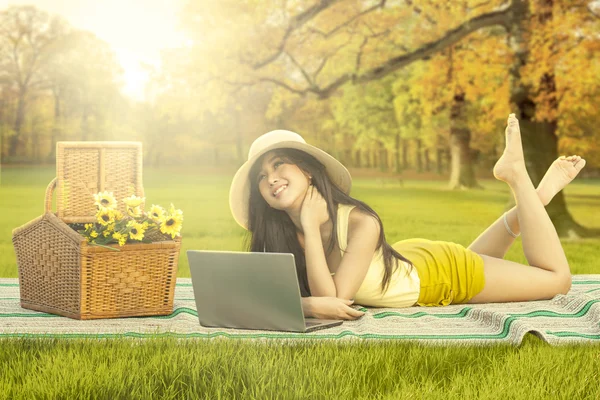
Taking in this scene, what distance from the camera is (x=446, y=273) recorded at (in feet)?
14.1

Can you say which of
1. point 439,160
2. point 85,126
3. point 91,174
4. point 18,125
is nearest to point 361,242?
point 91,174

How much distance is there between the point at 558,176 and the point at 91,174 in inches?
115

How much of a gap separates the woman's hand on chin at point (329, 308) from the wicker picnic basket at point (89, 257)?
3.00 feet

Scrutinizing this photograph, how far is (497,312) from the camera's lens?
3764 mm

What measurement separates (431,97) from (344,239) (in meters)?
10.4

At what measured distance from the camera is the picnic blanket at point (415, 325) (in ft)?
11.1

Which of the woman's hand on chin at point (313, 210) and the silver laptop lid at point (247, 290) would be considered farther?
the woman's hand on chin at point (313, 210)

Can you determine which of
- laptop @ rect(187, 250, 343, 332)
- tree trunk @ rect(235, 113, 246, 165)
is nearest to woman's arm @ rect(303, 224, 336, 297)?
laptop @ rect(187, 250, 343, 332)

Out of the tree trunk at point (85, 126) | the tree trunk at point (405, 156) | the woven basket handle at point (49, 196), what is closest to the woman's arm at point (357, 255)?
the woven basket handle at point (49, 196)

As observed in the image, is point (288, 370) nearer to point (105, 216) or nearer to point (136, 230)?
point (136, 230)

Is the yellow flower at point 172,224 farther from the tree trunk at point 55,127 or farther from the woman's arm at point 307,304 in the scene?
the tree trunk at point 55,127

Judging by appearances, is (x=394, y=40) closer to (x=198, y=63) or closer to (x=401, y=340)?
(x=198, y=63)

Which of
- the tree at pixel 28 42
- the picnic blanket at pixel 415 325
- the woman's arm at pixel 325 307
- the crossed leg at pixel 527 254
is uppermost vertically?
the tree at pixel 28 42

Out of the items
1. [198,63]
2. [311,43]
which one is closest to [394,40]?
[311,43]
